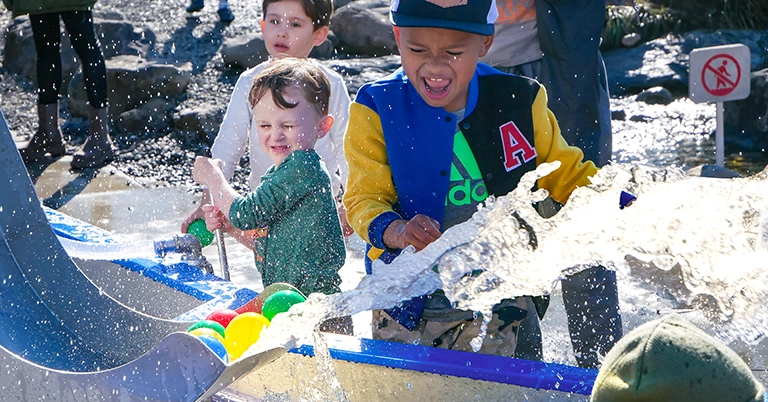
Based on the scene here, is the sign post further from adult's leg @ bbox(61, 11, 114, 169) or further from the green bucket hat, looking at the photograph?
the green bucket hat

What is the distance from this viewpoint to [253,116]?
3.69m

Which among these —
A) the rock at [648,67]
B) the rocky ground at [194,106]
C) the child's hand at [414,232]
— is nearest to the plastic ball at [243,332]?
the child's hand at [414,232]

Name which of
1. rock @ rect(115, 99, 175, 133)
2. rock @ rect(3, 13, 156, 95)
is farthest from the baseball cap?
rock @ rect(3, 13, 156, 95)

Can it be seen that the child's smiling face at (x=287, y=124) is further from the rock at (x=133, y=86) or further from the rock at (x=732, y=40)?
the rock at (x=732, y=40)

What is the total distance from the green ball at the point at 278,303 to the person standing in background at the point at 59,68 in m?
3.82

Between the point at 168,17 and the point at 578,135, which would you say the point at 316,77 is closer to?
the point at 578,135

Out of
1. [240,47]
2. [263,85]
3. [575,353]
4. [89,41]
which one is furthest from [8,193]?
[240,47]

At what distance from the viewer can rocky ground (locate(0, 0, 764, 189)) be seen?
664cm

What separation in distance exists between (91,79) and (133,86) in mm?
1495

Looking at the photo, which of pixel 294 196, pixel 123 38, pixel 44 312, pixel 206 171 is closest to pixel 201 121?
pixel 123 38

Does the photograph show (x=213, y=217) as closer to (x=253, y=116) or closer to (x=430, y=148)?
(x=253, y=116)

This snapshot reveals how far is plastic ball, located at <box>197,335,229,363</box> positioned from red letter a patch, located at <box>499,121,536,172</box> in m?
0.90

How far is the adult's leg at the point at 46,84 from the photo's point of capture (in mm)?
6211

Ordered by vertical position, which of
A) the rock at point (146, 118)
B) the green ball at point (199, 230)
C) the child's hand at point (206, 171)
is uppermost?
the child's hand at point (206, 171)
